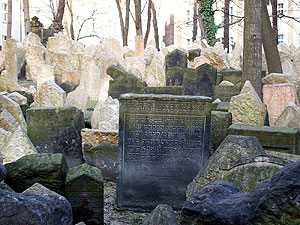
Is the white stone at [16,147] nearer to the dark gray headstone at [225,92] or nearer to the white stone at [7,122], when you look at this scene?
the white stone at [7,122]

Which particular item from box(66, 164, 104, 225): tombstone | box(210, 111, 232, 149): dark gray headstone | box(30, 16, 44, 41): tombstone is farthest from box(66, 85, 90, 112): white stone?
box(30, 16, 44, 41): tombstone

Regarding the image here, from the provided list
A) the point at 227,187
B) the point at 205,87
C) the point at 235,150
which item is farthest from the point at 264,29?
the point at 227,187

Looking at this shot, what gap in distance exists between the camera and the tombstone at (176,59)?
14680 millimetres

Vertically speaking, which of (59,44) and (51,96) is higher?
(59,44)

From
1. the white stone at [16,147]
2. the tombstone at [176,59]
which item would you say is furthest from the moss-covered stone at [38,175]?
the tombstone at [176,59]

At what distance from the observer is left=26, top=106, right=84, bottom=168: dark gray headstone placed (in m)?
6.55

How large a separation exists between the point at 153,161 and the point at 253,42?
16.1 feet

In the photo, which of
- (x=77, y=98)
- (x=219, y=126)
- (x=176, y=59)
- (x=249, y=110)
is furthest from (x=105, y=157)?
(x=176, y=59)

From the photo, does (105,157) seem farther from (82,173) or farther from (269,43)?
(269,43)

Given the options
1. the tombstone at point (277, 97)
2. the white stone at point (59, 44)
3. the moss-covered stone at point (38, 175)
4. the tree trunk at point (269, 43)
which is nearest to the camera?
the moss-covered stone at point (38, 175)

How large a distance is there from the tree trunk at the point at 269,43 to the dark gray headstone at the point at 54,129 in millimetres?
6684

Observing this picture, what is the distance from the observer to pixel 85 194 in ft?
14.4

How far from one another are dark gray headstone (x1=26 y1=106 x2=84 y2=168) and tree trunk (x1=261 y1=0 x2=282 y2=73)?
668 cm

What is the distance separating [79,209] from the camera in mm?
4395
